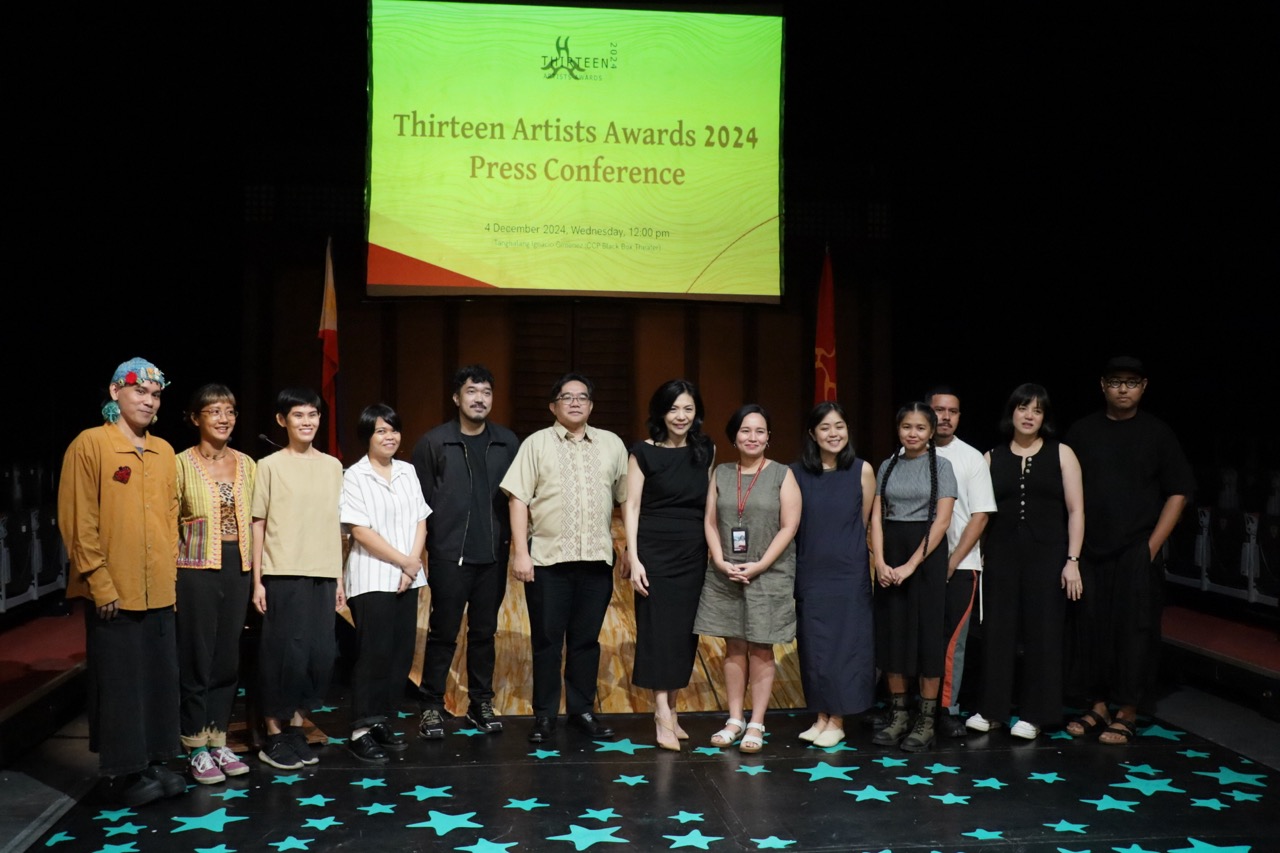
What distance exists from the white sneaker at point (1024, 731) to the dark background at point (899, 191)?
257 cm

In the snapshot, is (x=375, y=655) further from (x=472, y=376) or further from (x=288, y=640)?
(x=472, y=376)

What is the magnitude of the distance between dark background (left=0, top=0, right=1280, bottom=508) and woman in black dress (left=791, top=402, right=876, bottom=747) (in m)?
2.95

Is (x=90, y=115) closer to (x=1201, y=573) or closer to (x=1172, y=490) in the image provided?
(x=1172, y=490)

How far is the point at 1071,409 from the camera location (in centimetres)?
700

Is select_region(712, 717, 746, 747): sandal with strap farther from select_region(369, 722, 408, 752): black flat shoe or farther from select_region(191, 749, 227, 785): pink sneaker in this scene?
select_region(191, 749, 227, 785): pink sneaker

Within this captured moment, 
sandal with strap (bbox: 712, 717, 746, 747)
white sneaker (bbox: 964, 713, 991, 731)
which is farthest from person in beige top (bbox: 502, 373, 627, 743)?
white sneaker (bbox: 964, 713, 991, 731)

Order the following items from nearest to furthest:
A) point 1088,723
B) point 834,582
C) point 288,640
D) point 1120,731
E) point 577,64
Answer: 1. point 288,640
2. point 834,582
3. point 1120,731
4. point 1088,723
5. point 577,64

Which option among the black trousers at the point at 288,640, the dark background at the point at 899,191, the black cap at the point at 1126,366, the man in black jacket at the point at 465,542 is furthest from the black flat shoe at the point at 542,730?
the dark background at the point at 899,191

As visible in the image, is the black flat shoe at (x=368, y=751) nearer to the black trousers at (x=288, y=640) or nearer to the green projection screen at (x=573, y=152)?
the black trousers at (x=288, y=640)

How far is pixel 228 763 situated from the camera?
3.44 meters

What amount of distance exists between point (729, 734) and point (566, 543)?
0.87m

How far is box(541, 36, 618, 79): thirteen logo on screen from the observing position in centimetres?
627

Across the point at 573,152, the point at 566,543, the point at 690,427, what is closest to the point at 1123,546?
the point at 690,427

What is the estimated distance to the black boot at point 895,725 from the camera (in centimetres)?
381
